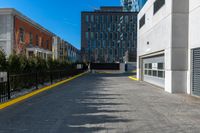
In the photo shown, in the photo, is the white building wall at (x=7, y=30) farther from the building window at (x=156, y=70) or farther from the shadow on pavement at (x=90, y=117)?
the shadow on pavement at (x=90, y=117)

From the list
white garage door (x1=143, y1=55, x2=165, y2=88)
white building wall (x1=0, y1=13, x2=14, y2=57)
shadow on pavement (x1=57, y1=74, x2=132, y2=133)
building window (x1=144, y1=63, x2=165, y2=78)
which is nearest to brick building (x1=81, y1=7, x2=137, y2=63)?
white building wall (x1=0, y1=13, x2=14, y2=57)

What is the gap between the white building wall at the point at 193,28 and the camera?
1036 centimetres

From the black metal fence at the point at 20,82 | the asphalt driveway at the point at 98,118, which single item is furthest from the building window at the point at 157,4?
the black metal fence at the point at 20,82

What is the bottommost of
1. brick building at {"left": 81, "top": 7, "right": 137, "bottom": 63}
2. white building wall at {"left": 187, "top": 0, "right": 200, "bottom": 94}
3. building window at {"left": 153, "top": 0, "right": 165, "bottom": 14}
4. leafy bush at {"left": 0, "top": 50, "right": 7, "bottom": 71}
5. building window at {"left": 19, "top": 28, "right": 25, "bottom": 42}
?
leafy bush at {"left": 0, "top": 50, "right": 7, "bottom": 71}

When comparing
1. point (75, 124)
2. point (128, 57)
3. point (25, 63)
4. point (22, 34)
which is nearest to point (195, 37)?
point (75, 124)

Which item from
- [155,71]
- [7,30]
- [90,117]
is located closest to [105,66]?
[7,30]

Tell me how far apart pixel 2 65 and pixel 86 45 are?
81.5 metres

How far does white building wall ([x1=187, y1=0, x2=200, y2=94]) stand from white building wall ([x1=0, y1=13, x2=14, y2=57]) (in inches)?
706

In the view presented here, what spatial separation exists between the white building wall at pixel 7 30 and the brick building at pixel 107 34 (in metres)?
67.1

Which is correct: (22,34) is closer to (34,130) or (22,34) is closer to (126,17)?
(34,130)

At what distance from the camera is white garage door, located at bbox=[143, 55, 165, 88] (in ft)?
46.5

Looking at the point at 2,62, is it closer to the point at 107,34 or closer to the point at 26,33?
the point at 26,33

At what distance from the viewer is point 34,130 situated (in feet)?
16.7

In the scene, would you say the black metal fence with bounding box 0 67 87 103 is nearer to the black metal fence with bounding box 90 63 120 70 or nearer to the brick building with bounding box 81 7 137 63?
the black metal fence with bounding box 90 63 120 70
